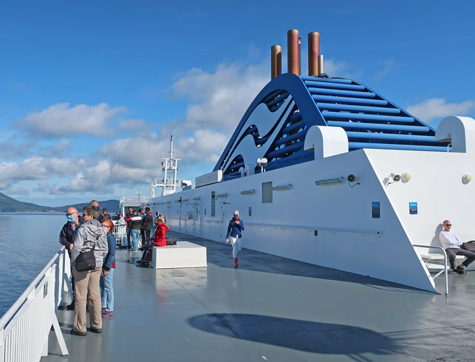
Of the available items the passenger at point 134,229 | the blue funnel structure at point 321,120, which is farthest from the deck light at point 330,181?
the blue funnel structure at point 321,120

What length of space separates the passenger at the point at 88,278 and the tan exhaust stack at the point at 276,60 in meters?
37.0

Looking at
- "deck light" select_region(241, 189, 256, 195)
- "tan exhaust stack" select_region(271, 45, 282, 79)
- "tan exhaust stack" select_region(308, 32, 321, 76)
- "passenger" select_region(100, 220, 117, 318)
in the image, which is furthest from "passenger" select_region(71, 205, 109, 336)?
"tan exhaust stack" select_region(271, 45, 282, 79)

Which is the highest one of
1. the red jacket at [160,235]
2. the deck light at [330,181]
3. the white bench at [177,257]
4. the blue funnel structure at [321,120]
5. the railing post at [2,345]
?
the blue funnel structure at [321,120]

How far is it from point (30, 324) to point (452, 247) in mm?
8924

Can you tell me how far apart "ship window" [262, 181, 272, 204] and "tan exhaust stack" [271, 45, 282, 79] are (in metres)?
26.7

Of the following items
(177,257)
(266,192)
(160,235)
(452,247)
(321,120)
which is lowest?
(177,257)

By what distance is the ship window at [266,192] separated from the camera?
599 inches

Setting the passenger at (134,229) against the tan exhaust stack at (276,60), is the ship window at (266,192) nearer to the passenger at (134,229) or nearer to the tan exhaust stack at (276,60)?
the passenger at (134,229)

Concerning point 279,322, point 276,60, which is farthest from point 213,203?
point 276,60

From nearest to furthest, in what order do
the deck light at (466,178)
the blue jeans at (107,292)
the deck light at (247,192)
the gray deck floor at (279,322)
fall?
the gray deck floor at (279,322) < the blue jeans at (107,292) < the deck light at (466,178) < the deck light at (247,192)

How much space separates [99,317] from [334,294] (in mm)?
4432

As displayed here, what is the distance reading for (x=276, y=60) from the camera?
39969 millimetres

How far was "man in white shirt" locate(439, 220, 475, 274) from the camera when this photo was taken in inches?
360

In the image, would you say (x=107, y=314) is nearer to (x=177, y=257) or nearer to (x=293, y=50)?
(x=177, y=257)
